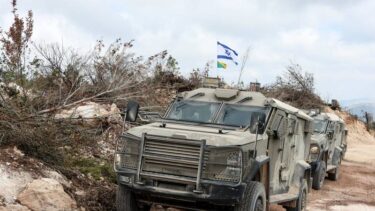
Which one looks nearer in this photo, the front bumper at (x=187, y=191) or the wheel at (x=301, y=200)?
the front bumper at (x=187, y=191)

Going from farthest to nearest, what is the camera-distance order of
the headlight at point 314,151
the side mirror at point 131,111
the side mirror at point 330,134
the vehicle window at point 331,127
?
the vehicle window at point 331,127 → the side mirror at point 330,134 → the headlight at point 314,151 → the side mirror at point 131,111

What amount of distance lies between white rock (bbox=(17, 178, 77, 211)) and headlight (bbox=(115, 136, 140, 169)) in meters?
0.83

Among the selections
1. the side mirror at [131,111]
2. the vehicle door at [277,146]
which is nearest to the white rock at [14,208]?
the side mirror at [131,111]

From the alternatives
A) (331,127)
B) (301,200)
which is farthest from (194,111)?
(331,127)

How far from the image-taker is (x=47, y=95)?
10.3m

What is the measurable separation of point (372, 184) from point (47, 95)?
33.0ft

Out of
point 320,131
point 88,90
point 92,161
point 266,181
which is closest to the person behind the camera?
point 266,181

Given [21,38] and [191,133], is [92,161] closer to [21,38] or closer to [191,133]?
[21,38]

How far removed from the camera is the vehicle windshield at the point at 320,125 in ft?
51.5

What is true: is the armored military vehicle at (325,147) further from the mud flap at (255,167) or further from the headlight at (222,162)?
the headlight at (222,162)

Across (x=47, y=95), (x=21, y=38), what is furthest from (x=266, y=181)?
(x=21, y=38)

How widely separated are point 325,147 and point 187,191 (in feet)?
29.5

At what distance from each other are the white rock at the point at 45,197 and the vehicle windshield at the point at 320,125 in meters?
9.71

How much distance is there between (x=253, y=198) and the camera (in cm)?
693
